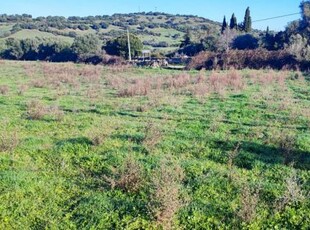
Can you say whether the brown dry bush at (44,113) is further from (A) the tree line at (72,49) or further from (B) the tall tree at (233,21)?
(B) the tall tree at (233,21)

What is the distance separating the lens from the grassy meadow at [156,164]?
682cm

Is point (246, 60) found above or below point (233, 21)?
below

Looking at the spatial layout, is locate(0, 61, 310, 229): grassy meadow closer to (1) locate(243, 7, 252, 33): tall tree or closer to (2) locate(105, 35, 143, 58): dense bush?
(2) locate(105, 35, 143, 58): dense bush

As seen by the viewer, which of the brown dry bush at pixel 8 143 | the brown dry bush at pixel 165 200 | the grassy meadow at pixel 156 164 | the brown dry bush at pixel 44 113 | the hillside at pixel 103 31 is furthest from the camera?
the hillside at pixel 103 31

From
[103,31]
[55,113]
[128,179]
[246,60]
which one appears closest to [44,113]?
[55,113]

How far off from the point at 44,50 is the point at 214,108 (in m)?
51.3

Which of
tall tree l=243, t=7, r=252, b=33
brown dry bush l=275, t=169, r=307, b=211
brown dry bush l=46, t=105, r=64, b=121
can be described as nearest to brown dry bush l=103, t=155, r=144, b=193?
brown dry bush l=275, t=169, r=307, b=211

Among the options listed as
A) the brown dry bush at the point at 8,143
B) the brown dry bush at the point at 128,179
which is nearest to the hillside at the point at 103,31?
the brown dry bush at the point at 8,143

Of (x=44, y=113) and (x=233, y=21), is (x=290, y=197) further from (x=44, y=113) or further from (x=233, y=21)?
(x=233, y=21)

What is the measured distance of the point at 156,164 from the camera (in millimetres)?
9094

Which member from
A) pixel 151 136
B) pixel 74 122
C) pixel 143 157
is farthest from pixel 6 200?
pixel 74 122

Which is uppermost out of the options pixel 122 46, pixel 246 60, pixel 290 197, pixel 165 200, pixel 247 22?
pixel 247 22

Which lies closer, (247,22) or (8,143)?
(8,143)

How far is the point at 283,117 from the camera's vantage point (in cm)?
1402
